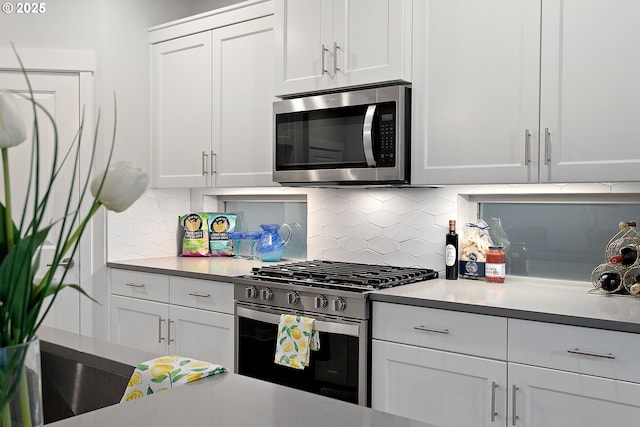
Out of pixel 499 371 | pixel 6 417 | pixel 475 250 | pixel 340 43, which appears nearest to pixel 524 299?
pixel 499 371

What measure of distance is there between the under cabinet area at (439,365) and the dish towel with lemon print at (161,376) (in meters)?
1.31

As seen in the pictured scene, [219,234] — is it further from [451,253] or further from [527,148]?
[527,148]

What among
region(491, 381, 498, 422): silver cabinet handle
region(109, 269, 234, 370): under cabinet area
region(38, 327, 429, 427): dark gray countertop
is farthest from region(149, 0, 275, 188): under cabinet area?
region(38, 327, 429, 427): dark gray countertop

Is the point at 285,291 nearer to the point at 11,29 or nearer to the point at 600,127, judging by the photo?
the point at 600,127

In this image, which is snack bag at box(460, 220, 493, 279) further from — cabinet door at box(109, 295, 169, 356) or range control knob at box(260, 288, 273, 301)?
cabinet door at box(109, 295, 169, 356)

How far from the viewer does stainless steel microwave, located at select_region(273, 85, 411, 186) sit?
2748 millimetres

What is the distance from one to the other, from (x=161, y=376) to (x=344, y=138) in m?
1.91

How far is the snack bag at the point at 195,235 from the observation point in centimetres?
398

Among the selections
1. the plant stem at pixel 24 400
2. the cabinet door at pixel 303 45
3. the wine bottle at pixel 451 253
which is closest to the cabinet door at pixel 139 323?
the cabinet door at pixel 303 45

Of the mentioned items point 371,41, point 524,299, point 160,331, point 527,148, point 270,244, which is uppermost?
point 371,41

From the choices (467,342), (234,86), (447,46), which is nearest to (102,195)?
(467,342)

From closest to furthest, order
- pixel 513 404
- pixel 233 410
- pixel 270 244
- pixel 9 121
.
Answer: pixel 9 121 < pixel 233 410 < pixel 513 404 < pixel 270 244

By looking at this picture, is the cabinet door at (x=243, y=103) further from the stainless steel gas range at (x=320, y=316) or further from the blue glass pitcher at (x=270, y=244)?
the stainless steel gas range at (x=320, y=316)

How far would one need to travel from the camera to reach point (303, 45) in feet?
10.0
